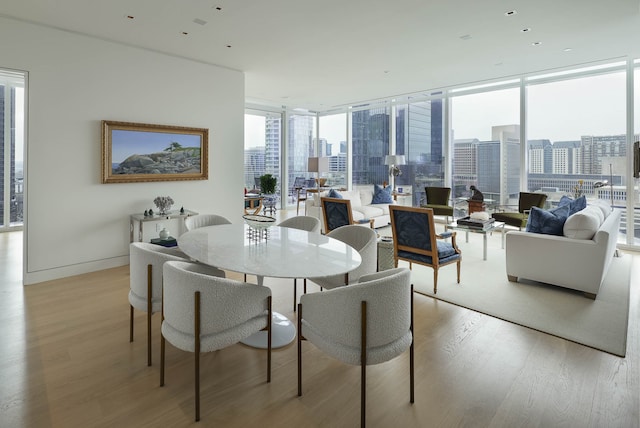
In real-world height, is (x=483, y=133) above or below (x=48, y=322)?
above

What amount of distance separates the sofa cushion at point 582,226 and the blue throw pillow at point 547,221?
0.10 metres

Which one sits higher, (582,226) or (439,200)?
(439,200)

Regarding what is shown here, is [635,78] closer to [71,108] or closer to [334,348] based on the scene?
[334,348]

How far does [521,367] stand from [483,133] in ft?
20.3

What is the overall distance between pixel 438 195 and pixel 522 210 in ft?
5.63

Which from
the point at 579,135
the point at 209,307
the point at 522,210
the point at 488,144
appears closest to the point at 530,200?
the point at 522,210

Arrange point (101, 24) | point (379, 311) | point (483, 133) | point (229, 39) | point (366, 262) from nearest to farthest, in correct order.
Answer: point (379, 311), point (366, 262), point (101, 24), point (229, 39), point (483, 133)

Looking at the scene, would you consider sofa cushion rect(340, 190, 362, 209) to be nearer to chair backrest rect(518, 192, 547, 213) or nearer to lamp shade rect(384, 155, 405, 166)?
lamp shade rect(384, 155, 405, 166)

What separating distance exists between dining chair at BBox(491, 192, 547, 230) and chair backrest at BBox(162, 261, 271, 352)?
533cm

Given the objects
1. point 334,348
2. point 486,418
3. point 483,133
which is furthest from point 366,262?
point 483,133

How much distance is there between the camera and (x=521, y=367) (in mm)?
2455

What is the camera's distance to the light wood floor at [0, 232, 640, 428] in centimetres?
196

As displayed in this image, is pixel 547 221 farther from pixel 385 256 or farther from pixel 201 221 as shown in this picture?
pixel 201 221

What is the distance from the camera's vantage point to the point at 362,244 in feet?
10.3
